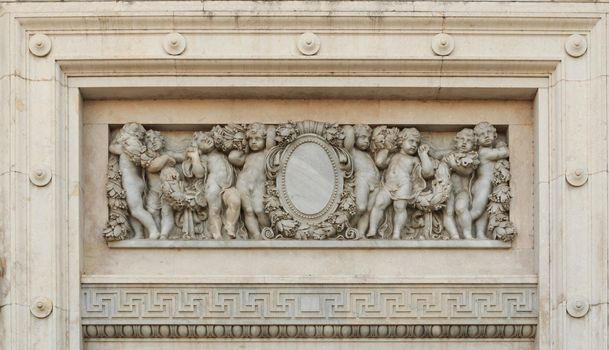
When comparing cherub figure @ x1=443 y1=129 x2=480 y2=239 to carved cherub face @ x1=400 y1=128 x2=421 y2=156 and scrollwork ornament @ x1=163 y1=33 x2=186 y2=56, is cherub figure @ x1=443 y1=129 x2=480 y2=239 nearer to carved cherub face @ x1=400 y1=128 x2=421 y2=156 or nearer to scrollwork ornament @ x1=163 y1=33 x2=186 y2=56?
carved cherub face @ x1=400 y1=128 x2=421 y2=156

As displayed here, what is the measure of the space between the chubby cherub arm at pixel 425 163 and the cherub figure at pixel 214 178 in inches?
62.5

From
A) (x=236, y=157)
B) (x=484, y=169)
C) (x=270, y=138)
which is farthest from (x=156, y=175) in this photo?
(x=484, y=169)

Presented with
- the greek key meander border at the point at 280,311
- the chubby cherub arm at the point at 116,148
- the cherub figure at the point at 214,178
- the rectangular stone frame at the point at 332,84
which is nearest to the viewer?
the rectangular stone frame at the point at 332,84

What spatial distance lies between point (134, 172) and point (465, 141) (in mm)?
2809

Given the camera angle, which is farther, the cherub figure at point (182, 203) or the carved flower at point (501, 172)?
the carved flower at point (501, 172)

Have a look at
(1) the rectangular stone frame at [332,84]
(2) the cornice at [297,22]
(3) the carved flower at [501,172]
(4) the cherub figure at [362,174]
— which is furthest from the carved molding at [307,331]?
(2) the cornice at [297,22]

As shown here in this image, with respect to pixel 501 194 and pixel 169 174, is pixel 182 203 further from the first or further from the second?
pixel 501 194

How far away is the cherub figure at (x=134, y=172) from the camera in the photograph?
15.0 m

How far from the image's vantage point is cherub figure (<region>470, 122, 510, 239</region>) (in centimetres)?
1515

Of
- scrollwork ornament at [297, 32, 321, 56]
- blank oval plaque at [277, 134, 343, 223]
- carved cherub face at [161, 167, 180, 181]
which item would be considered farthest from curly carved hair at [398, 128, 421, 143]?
carved cherub face at [161, 167, 180, 181]

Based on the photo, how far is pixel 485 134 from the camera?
1515 centimetres

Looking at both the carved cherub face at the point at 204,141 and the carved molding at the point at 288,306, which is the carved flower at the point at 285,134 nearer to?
the carved cherub face at the point at 204,141

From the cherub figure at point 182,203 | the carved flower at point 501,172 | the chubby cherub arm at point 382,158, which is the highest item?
the chubby cherub arm at point 382,158

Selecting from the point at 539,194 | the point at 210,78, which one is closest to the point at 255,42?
the point at 210,78
